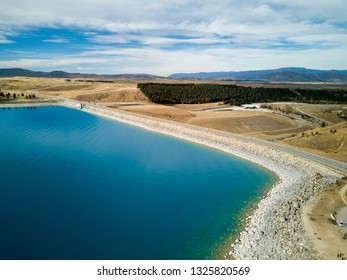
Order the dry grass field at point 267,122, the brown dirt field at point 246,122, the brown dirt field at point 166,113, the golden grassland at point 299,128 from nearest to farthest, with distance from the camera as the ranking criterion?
the golden grassland at point 299,128 < the dry grass field at point 267,122 < the brown dirt field at point 246,122 < the brown dirt field at point 166,113

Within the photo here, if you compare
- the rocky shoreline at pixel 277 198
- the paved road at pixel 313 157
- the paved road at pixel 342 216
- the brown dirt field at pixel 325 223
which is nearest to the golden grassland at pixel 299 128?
the brown dirt field at pixel 325 223

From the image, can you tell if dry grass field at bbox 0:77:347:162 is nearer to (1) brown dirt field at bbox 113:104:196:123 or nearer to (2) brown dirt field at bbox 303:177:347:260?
(1) brown dirt field at bbox 113:104:196:123

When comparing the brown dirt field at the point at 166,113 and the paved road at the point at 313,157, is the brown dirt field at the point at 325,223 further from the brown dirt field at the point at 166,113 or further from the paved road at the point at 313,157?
the brown dirt field at the point at 166,113

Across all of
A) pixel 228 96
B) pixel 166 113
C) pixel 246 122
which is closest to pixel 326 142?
pixel 246 122

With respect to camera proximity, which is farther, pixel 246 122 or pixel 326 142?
pixel 246 122

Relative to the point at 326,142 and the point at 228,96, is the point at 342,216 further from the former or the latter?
the point at 228,96
